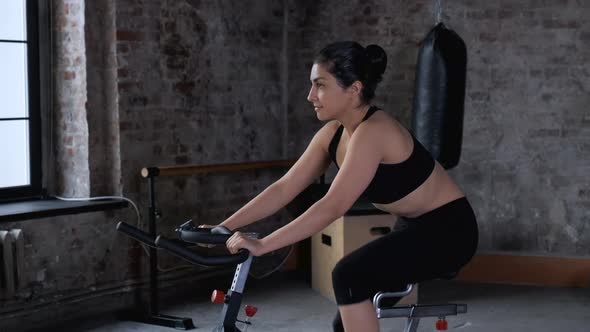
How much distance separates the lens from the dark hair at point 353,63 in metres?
2.54

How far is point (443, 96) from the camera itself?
4.85 meters

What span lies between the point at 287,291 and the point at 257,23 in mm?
1791

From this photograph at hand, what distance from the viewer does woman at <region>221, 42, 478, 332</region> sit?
2.43 metres

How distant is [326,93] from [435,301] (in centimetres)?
271

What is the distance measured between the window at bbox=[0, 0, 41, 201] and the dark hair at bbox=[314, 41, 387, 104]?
101 inches

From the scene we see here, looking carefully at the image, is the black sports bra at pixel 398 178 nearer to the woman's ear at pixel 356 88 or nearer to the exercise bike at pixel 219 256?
the woman's ear at pixel 356 88

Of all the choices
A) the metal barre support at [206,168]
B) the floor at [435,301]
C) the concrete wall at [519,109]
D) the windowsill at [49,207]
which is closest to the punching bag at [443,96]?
the concrete wall at [519,109]

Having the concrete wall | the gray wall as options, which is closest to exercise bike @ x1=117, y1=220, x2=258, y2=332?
the gray wall

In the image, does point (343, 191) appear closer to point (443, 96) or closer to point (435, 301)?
point (443, 96)

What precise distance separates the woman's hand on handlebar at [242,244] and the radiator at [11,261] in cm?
235

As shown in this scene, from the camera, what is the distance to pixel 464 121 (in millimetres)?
5418

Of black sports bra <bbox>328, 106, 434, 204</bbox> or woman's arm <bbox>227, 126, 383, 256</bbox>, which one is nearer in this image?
woman's arm <bbox>227, 126, 383, 256</bbox>

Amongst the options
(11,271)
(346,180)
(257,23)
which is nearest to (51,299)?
(11,271)

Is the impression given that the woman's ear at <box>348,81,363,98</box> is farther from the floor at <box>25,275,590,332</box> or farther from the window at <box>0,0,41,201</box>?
the window at <box>0,0,41,201</box>
